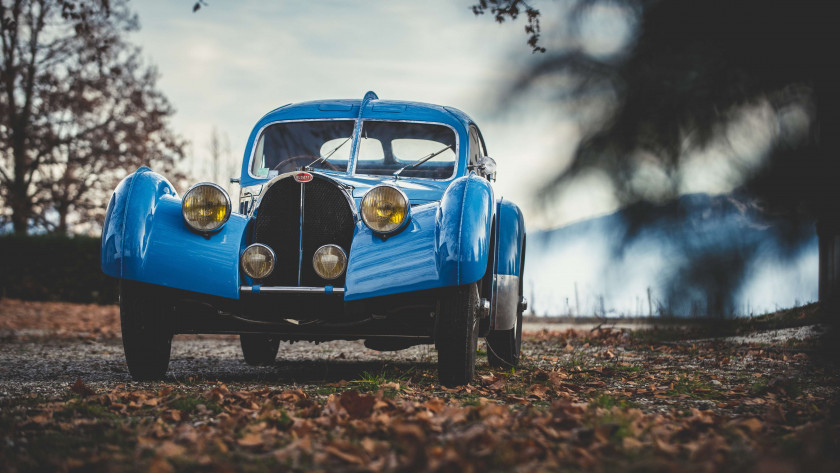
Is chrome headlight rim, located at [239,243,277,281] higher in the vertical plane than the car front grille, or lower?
lower

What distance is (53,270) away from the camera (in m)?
17.1

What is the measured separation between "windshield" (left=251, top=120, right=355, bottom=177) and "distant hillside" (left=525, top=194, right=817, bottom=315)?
3308mm

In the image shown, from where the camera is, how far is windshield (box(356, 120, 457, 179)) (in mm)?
5961

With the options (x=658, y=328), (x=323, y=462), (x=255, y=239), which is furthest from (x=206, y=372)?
(x=658, y=328)

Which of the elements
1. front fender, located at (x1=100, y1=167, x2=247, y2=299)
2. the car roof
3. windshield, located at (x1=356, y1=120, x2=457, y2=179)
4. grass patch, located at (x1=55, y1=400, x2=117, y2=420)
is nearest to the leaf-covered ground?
grass patch, located at (x1=55, y1=400, x2=117, y2=420)

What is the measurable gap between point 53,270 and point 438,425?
644 inches

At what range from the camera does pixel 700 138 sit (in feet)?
34.0

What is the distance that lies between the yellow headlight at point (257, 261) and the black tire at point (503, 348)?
2007mm

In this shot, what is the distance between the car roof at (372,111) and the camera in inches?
241

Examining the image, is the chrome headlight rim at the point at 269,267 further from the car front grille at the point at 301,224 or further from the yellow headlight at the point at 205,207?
the yellow headlight at the point at 205,207

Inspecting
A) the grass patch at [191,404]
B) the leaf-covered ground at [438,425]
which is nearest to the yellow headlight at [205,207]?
the leaf-covered ground at [438,425]

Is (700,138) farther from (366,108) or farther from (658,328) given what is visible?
(366,108)

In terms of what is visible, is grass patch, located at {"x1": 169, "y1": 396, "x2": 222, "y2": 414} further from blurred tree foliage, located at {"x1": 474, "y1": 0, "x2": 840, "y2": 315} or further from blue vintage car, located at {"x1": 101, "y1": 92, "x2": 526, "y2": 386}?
blurred tree foliage, located at {"x1": 474, "y1": 0, "x2": 840, "y2": 315}

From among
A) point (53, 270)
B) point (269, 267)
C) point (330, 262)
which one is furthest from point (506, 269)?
point (53, 270)
